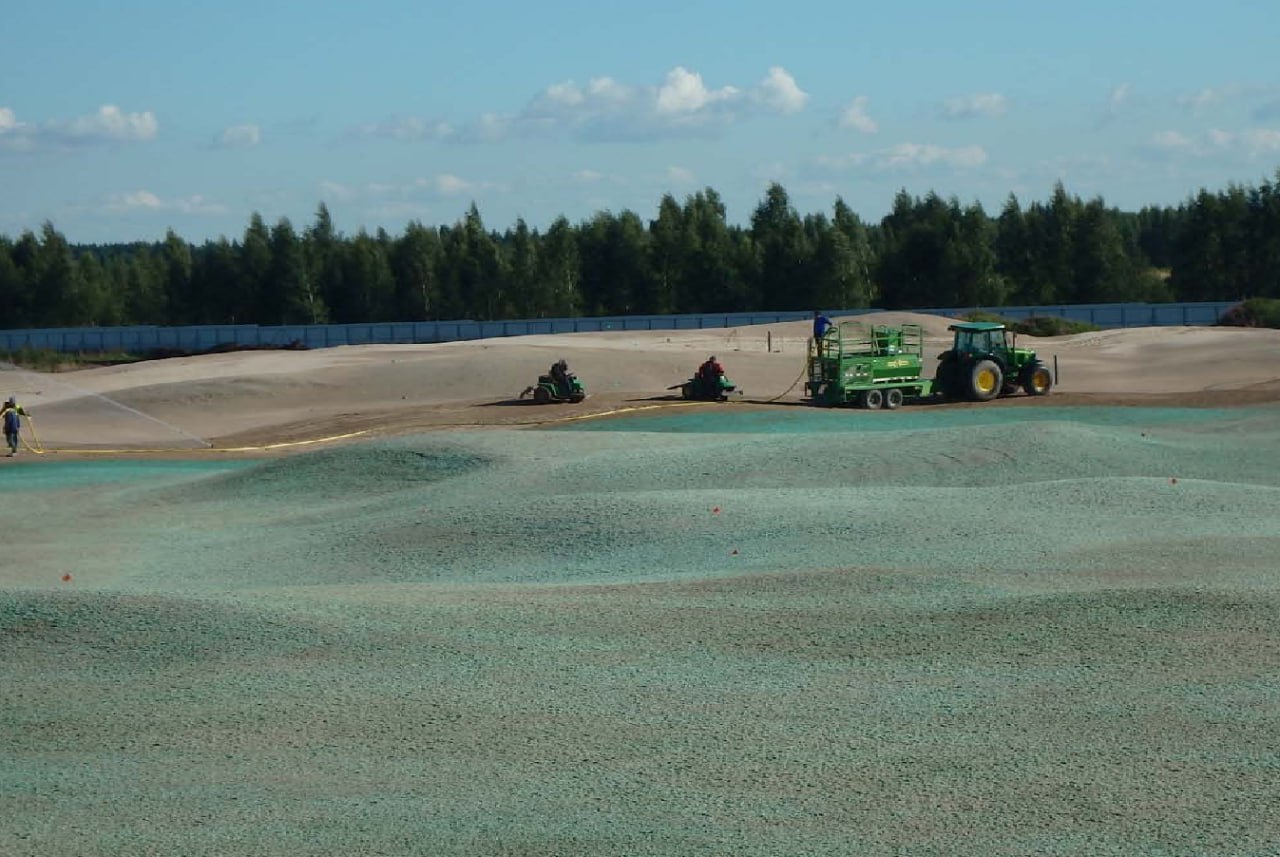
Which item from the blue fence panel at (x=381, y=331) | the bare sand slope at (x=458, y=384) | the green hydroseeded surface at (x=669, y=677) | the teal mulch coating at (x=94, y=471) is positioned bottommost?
the teal mulch coating at (x=94, y=471)

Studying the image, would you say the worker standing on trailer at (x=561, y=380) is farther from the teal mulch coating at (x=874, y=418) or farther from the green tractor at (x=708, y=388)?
the teal mulch coating at (x=874, y=418)

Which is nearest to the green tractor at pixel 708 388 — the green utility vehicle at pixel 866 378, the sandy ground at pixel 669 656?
the green utility vehicle at pixel 866 378

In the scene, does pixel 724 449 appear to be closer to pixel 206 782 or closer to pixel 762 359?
pixel 206 782

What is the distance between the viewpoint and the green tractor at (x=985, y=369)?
43.6 meters

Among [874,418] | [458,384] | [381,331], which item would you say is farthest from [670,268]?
Result: [874,418]

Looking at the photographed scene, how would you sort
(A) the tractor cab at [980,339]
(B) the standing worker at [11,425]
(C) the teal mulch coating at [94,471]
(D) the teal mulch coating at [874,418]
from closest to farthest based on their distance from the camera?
(C) the teal mulch coating at [94,471] → (D) the teal mulch coating at [874,418] → (B) the standing worker at [11,425] → (A) the tractor cab at [980,339]

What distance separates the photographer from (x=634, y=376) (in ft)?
175

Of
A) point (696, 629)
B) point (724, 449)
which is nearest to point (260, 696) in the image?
point (696, 629)

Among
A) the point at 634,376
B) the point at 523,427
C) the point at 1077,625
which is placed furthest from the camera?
the point at 634,376

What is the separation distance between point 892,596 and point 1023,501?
6.75 m

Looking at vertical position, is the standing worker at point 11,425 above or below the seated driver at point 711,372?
below

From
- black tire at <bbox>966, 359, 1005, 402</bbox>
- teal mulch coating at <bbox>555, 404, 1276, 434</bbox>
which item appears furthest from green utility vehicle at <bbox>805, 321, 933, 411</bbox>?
black tire at <bbox>966, 359, 1005, 402</bbox>

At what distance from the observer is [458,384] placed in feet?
174

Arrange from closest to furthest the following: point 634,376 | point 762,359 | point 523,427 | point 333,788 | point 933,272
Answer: point 333,788, point 523,427, point 634,376, point 762,359, point 933,272
